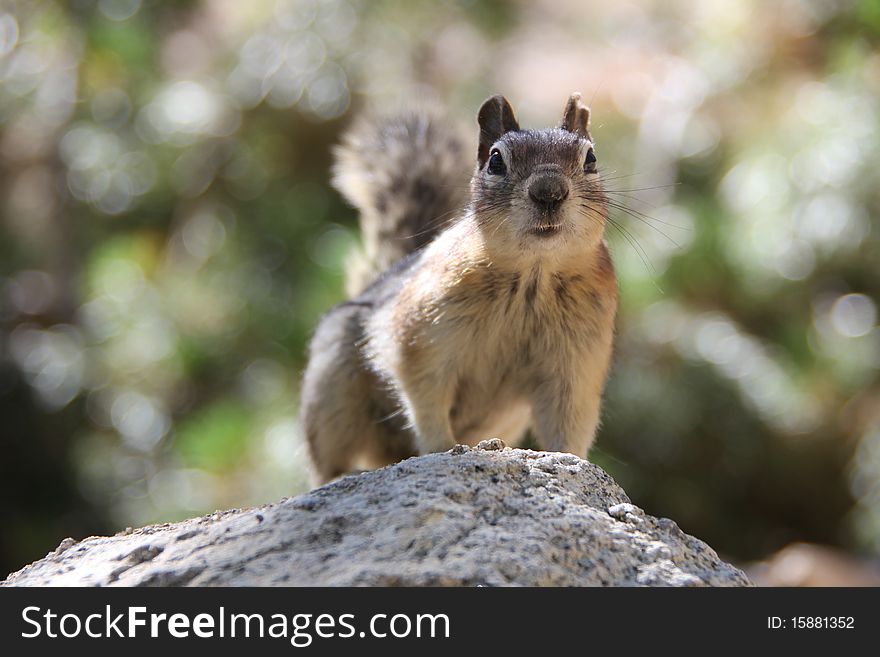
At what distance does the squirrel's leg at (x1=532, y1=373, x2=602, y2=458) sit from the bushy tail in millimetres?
1230

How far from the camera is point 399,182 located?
A: 15.0 ft

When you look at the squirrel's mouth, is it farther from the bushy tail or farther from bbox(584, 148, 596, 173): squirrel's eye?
the bushy tail

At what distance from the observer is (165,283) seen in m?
7.49

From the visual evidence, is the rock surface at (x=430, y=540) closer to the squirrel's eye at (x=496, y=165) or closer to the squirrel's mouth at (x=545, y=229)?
the squirrel's mouth at (x=545, y=229)

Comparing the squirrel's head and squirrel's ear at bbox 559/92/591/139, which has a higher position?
squirrel's ear at bbox 559/92/591/139

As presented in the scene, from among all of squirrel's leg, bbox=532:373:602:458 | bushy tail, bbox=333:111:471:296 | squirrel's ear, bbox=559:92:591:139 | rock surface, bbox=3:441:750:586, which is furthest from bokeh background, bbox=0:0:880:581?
rock surface, bbox=3:441:750:586

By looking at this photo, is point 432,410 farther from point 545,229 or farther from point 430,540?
point 430,540

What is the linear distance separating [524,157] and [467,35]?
21.1 feet

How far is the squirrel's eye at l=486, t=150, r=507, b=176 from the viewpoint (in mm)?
3127

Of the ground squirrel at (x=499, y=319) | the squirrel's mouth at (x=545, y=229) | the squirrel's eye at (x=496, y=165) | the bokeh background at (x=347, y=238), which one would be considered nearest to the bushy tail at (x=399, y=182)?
the ground squirrel at (x=499, y=319)

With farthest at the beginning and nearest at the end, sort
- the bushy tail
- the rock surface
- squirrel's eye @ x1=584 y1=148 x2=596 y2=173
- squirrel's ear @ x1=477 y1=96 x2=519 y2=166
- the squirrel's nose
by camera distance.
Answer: the bushy tail < squirrel's ear @ x1=477 y1=96 x2=519 y2=166 < squirrel's eye @ x1=584 y1=148 x2=596 y2=173 < the squirrel's nose < the rock surface

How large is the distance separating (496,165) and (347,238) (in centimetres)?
420

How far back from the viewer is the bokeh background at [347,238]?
21.3ft

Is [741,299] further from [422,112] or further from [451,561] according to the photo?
[451,561]
